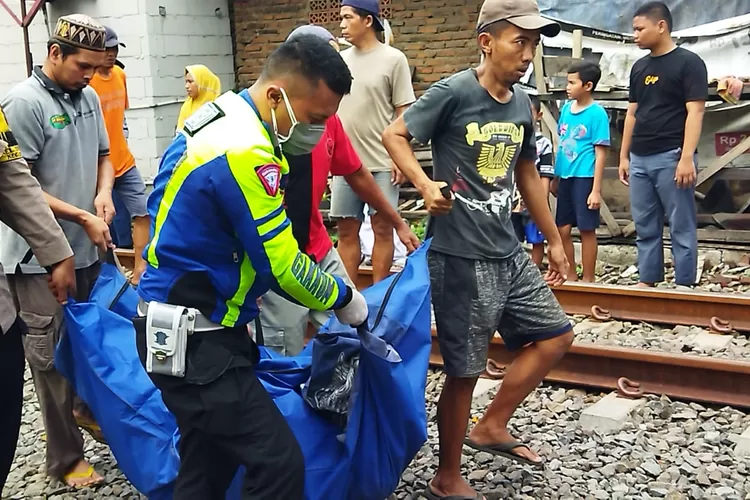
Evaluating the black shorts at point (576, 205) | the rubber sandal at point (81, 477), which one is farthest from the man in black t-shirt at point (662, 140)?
the rubber sandal at point (81, 477)

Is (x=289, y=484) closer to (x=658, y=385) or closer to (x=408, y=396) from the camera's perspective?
(x=408, y=396)

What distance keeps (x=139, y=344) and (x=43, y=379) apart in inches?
61.2

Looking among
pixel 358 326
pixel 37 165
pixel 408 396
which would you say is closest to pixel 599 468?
pixel 408 396

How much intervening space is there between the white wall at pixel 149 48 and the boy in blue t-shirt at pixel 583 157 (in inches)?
253

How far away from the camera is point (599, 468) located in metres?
4.37

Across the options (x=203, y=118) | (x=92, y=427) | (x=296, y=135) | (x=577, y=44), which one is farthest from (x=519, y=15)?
(x=577, y=44)

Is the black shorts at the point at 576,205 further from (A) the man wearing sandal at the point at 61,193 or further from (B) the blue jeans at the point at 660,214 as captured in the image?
(A) the man wearing sandal at the point at 61,193

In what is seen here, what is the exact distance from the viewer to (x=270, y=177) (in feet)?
8.89

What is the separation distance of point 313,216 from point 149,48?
9242 mm

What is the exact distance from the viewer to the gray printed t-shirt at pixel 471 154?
3.88 m

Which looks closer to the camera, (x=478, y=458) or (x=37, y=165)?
(x=37, y=165)

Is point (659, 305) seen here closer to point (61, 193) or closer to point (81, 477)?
point (81, 477)

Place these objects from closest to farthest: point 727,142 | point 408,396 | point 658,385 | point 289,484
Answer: point 289,484, point 408,396, point 658,385, point 727,142

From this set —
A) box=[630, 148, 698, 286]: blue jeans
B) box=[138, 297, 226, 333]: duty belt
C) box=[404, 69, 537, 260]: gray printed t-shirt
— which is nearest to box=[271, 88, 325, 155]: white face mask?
box=[138, 297, 226, 333]: duty belt
